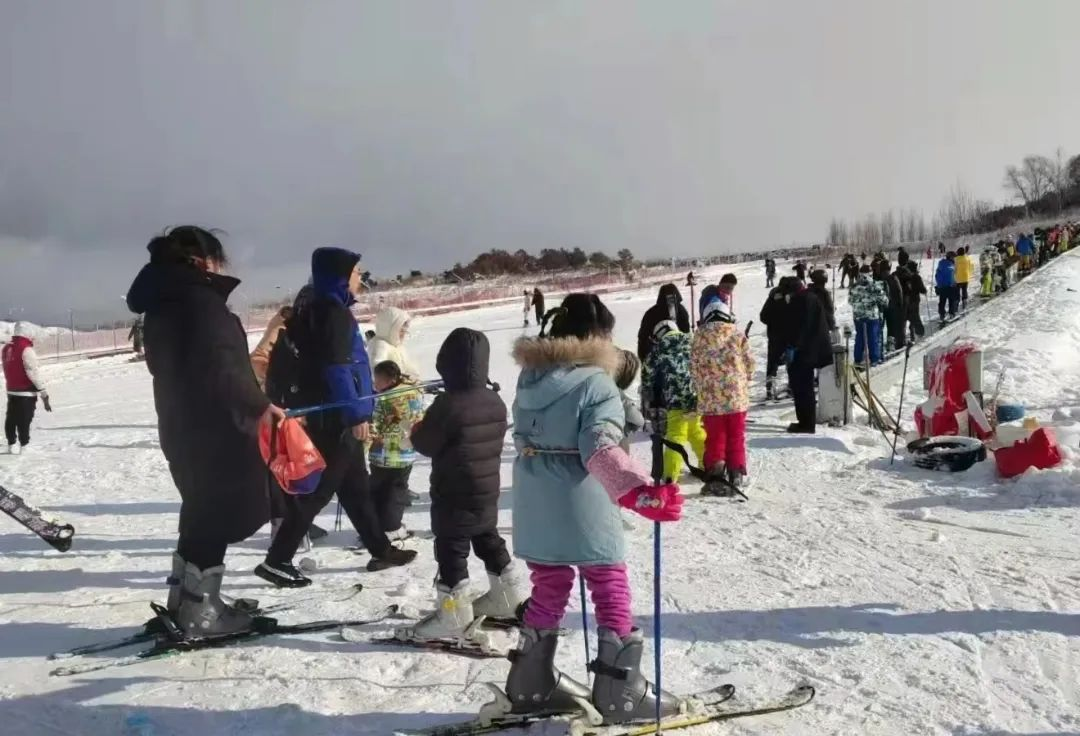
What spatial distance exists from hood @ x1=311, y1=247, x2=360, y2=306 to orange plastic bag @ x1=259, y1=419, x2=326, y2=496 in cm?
93

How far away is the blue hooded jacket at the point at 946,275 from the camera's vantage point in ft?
70.5

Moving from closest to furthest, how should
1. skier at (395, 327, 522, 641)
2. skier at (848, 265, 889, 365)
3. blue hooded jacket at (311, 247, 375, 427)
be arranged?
skier at (395, 327, 522, 641), blue hooded jacket at (311, 247, 375, 427), skier at (848, 265, 889, 365)

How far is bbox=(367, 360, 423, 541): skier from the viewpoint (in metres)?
5.58

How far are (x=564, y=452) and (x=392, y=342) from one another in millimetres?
3381

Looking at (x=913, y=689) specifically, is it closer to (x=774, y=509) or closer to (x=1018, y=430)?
(x=774, y=509)

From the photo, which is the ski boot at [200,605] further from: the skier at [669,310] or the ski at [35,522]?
the skier at [669,310]

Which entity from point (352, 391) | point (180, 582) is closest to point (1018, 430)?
point (352, 391)

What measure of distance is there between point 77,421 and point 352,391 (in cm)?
1129

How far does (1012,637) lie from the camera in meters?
3.92

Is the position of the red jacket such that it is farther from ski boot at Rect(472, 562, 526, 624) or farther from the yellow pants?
ski boot at Rect(472, 562, 526, 624)

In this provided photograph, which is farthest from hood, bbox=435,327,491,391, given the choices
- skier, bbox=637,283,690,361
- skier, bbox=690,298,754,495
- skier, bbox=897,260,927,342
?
skier, bbox=897,260,927,342

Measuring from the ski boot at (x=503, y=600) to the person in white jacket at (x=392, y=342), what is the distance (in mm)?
2224

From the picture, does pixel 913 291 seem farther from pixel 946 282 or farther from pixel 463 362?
pixel 463 362

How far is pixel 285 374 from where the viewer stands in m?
4.82
